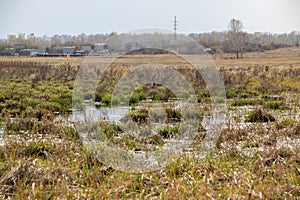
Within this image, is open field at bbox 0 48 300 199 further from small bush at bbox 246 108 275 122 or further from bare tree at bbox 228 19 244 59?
bare tree at bbox 228 19 244 59

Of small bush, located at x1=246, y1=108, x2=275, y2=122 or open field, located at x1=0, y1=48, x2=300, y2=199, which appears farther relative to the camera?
small bush, located at x1=246, y1=108, x2=275, y2=122

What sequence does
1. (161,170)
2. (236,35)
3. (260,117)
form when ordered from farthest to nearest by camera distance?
(236,35) → (260,117) → (161,170)

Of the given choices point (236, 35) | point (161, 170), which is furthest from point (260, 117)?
point (236, 35)

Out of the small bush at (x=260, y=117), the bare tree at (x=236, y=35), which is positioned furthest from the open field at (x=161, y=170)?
the bare tree at (x=236, y=35)

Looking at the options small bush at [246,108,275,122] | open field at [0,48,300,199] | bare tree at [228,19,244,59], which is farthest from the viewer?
bare tree at [228,19,244,59]

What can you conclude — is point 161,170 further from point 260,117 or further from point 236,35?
point 236,35

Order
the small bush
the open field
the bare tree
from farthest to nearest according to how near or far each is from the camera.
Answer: the bare tree < the small bush < the open field

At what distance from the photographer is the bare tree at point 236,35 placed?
6207cm

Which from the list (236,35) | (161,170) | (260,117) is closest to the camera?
(161,170)

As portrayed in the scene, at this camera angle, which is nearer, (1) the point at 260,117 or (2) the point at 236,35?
(1) the point at 260,117

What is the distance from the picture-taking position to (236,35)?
6581 centimetres

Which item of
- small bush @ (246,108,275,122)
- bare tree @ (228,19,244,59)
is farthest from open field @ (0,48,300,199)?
bare tree @ (228,19,244,59)

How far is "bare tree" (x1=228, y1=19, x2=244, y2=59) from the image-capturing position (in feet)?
204

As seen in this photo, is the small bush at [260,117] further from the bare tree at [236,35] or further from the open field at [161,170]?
the bare tree at [236,35]
